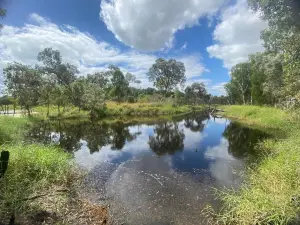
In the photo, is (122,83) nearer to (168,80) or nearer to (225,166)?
(168,80)

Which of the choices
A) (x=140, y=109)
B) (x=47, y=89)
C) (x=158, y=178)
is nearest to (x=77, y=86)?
(x=47, y=89)

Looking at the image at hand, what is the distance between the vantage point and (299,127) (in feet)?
49.0

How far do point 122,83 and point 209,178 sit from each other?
61864 millimetres

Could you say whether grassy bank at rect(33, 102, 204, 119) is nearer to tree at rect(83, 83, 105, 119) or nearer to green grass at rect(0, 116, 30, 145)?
tree at rect(83, 83, 105, 119)

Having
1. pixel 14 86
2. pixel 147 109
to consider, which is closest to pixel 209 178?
pixel 14 86

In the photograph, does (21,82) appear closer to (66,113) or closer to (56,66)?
(66,113)

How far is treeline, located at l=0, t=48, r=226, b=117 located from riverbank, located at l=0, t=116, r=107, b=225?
1137 inches

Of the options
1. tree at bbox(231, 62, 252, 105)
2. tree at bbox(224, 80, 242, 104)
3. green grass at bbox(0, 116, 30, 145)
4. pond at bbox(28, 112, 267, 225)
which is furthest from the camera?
tree at bbox(224, 80, 242, 104)

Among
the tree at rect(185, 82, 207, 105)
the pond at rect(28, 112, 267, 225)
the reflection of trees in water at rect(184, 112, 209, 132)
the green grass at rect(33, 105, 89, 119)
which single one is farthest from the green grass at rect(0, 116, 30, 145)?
the tree at rect(185, 82, 207, 105)

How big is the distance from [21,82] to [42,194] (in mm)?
31993

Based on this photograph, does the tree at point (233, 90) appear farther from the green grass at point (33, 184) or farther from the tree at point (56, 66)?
the green grass at point (33, 184)

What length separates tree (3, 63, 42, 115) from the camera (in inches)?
1238

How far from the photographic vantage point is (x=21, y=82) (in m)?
32.3

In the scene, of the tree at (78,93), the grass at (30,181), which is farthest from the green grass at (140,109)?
the grass at (30,181)
